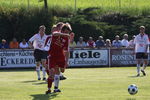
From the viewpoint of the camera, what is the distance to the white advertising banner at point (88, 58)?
30.4m

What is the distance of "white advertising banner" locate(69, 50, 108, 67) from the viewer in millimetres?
30405

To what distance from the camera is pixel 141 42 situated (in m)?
23.3

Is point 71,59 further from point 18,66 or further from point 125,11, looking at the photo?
point 125,11

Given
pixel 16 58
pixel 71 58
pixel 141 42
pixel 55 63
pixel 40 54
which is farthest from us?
pixel 71 58

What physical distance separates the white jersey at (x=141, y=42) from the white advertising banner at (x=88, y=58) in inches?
292

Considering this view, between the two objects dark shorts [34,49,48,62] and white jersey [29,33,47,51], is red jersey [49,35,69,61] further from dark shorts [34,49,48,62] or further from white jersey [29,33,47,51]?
dark shorts [34,49,48,62]

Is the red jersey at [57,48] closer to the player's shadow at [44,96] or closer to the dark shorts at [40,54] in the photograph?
the player's shadow at [44,96]

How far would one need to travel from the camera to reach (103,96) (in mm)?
14430

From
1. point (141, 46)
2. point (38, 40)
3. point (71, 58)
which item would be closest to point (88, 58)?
point (71, 58)

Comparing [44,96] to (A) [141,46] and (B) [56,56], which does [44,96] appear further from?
(A) [141,46]

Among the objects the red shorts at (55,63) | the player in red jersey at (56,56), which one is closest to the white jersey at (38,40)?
the player in red jersey at (56,56)

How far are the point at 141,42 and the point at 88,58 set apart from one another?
7782 mm

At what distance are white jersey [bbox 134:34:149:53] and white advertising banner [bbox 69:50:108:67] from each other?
292 inches

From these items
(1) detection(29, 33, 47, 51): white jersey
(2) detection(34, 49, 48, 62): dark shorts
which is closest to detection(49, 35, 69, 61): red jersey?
(1) detection(29, 33, 47, 51): white jersey
